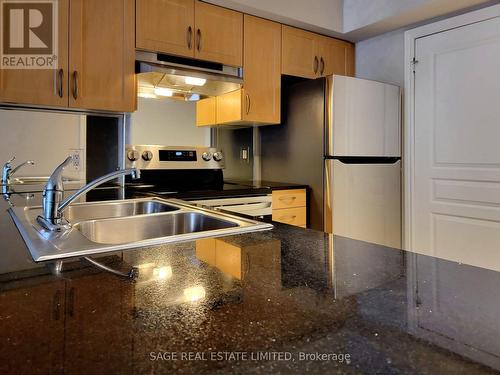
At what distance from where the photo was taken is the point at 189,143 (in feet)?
9.58

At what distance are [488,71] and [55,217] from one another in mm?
2621

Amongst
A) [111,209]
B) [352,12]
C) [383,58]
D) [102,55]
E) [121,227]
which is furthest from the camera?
[383,58]

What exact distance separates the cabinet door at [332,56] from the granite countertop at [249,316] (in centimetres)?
256

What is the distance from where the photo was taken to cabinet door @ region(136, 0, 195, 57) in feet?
7.22

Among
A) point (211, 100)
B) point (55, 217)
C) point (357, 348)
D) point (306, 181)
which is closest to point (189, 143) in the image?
point (211, 100)

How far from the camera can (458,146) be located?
8.39 feet

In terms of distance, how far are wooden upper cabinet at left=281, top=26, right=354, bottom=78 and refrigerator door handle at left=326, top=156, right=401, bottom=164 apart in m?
0.77

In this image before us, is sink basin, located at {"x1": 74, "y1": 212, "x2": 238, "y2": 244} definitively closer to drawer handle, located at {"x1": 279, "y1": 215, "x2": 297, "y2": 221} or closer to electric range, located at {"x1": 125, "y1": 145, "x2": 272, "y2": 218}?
electric range, located at {"x1": 125, "y1": 145, "x2": 272, "y2": 218}

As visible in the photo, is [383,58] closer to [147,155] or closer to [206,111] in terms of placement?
[206,111]

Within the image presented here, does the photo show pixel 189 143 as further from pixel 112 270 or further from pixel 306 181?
pixel 112 270

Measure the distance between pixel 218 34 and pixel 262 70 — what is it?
0.42 metres

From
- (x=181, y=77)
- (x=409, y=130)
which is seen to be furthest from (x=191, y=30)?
(x=409, y=130)

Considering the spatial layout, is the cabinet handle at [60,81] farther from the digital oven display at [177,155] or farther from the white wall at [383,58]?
the white wall at [383,58]

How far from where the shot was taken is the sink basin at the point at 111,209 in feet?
4.95
